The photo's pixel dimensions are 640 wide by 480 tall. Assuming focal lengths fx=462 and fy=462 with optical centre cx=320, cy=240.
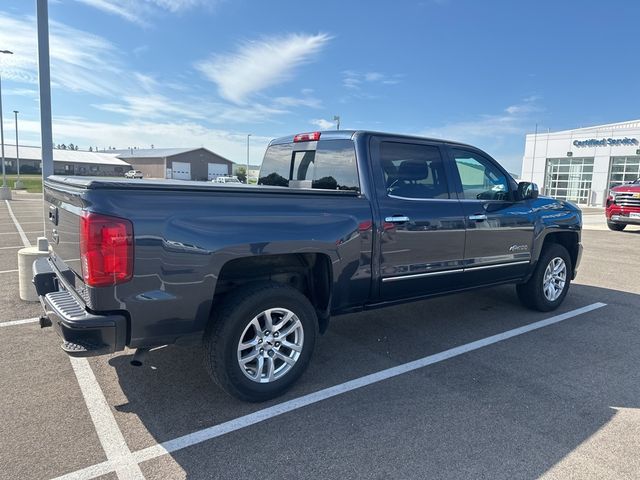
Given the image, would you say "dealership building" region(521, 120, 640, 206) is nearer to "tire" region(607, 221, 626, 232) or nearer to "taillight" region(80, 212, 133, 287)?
"tire" region(607, 221, 626, 232)

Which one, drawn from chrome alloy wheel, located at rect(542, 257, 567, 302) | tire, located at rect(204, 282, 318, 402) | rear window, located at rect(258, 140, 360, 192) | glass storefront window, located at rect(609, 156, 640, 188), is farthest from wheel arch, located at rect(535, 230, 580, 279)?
glass storefront window, located at rect(609, 156, 640, 188)

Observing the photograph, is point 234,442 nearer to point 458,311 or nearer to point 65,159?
point 458,311

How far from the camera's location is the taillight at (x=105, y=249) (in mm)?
2551

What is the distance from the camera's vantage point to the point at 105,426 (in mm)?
2955

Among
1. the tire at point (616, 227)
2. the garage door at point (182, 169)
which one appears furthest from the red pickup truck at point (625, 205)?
the garage door at point (182, 169)

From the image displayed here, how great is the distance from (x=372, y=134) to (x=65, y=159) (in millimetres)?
76150

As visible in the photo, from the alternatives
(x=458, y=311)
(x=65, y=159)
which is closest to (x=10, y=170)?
(x=65, y=159)

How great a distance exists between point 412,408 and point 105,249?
227cm

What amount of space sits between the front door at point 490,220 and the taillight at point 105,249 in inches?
122

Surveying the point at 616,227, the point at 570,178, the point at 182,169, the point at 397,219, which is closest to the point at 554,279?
the point at 397,219

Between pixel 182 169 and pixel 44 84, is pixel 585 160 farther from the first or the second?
pixel 182 169

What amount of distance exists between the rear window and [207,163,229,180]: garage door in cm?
7821

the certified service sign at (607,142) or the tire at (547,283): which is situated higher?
the certified service sign at (607,142)

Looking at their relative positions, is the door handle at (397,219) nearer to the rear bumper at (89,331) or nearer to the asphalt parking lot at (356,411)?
the asphalt parking lot at (356,411)
